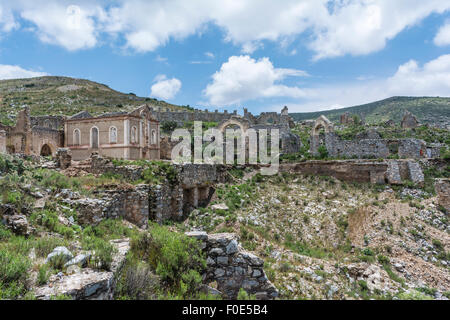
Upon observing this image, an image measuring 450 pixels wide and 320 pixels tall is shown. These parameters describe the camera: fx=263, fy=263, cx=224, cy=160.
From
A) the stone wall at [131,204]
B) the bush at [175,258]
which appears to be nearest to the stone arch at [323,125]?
the stone wall at [131,204]

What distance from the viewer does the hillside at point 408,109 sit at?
50.1 meters

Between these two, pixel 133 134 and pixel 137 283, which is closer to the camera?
pixel 137 283

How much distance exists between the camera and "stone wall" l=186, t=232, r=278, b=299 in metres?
5.38

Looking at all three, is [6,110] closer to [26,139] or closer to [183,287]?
[26,139]

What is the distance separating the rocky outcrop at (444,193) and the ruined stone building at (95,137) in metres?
18.8

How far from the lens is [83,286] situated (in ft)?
10.9

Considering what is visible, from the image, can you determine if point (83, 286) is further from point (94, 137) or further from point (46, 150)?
point (46, 150)

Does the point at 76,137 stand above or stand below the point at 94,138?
above

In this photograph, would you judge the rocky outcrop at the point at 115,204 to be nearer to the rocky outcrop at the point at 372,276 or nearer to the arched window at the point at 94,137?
the rocky outcrop at the point at 372,276

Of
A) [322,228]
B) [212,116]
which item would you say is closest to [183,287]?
[322,228]

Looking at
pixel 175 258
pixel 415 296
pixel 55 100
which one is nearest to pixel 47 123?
pixel 55 100

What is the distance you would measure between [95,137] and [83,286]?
1796cm

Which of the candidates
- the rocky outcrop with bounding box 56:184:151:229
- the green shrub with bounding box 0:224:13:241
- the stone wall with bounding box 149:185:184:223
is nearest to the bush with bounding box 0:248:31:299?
the green shrub with bounding box 0:224:13:241
